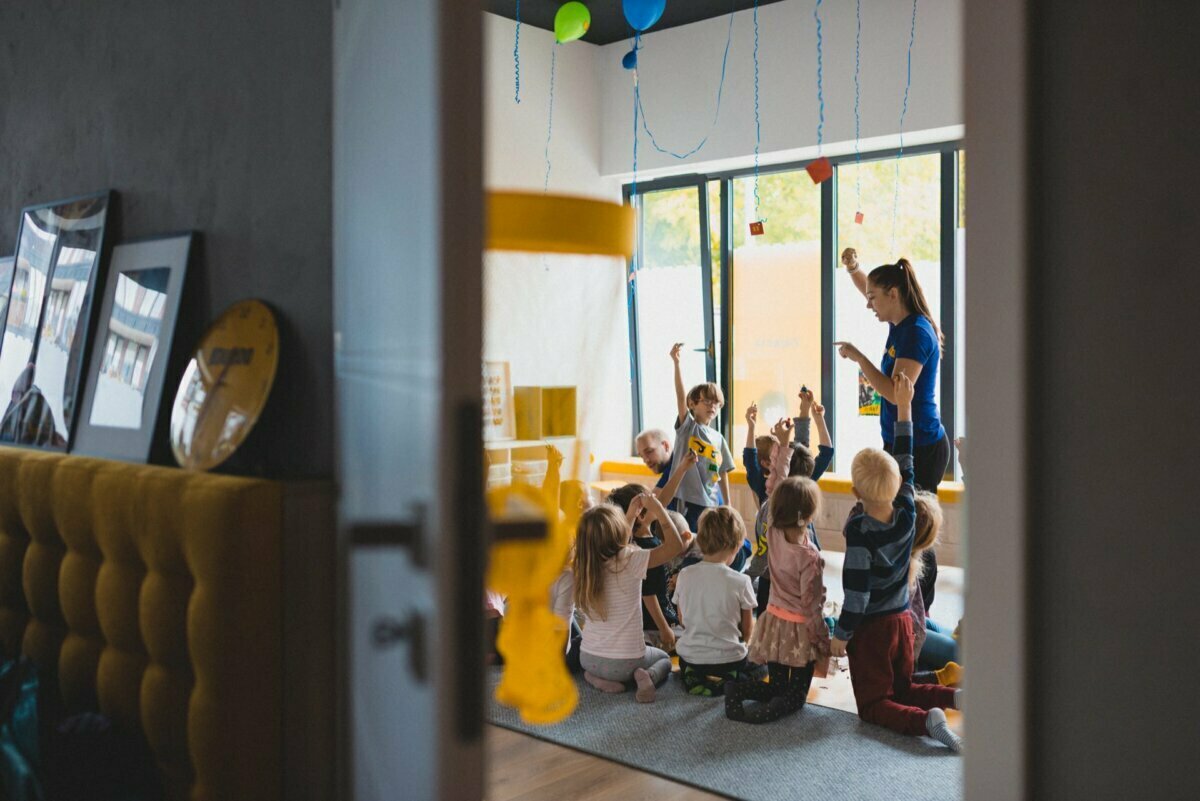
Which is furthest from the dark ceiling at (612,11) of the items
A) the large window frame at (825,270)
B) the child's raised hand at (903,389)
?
the child's raised hand at (903,389)

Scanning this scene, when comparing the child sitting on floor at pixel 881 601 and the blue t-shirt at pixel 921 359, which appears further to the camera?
the blue t-shirt at pixel 921 359

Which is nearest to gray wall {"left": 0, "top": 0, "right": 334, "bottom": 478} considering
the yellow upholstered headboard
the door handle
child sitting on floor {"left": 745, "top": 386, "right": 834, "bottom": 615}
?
the yellow upholstered headboard

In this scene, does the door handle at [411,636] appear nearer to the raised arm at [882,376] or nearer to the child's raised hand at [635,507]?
the child's raised hand at [635,507]

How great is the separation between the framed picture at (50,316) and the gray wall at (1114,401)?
2249 millimetres

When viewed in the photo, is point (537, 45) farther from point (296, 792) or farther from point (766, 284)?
point (296, 792)

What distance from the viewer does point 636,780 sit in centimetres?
293

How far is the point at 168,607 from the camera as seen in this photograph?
6.78 ft

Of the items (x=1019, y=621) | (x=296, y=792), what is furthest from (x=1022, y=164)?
(x=296, y=792)

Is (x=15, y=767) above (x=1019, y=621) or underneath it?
underneath

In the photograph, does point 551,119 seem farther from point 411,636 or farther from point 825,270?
point 411,636

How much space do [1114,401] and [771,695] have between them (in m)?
2.16

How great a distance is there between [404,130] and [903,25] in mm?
5643

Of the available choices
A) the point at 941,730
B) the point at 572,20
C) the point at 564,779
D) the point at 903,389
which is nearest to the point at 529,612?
the point at 564,779

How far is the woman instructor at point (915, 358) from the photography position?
400 cm
